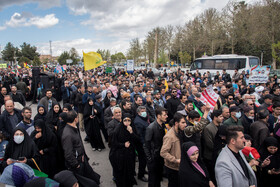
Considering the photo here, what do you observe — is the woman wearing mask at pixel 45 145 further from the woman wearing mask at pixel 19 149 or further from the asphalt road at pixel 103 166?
the asphalt road at pixel 103 166

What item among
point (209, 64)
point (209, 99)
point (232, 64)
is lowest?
point (209, 99)

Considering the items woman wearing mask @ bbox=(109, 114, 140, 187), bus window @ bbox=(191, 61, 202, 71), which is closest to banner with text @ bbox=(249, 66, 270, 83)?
woman wearing mask @ bbox=(109, 114, 140, 187)

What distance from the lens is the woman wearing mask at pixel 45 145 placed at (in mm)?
3547

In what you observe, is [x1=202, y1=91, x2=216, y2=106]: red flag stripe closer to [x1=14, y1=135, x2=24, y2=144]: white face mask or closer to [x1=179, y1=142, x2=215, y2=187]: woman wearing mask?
[x1=179, y1=142, x2=215, y2=187]: woman wearing mask

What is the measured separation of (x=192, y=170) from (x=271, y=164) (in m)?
1.64

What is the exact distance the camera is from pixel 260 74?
9328mm

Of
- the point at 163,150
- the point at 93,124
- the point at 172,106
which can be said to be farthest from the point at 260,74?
the point at 163,150

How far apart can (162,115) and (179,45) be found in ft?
141

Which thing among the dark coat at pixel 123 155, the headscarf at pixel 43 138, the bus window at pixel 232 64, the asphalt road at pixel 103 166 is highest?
the bus window at pixel 232 64

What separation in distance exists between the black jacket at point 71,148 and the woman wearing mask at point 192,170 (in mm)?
1873

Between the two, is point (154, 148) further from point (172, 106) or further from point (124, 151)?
point (172, 106)

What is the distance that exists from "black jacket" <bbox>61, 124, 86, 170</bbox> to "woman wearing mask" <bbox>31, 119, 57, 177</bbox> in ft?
1.51

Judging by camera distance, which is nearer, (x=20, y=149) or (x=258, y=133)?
(x=20, y=149)

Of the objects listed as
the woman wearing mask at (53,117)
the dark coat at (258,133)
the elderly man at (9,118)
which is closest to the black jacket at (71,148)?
the woman wearing mask at (53,117)
